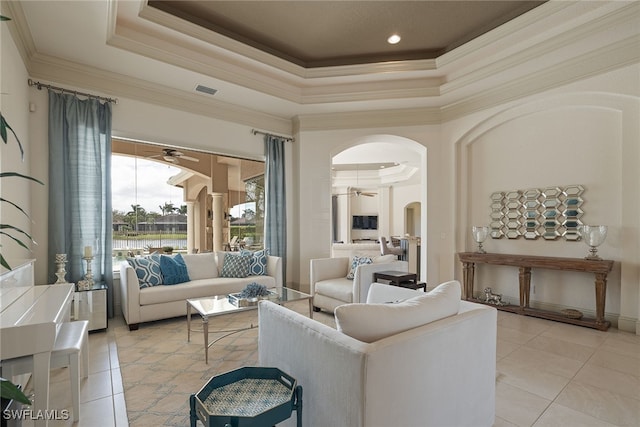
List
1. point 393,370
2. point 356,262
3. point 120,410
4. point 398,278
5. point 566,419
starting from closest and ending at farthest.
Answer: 1. point 393,370
2. point 566,419
3. point 120,410
4. point 398,278
5. point 356,262

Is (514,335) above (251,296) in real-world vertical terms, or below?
below

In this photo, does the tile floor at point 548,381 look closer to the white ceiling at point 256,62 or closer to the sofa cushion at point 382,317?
the sofa cushion at point 382,317

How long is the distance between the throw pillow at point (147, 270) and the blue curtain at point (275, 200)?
186cm

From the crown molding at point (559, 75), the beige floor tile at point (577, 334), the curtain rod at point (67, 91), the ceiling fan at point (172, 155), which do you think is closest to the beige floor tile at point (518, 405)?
the beige floor tile at point (577, 334)

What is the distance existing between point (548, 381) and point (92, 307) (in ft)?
14.5

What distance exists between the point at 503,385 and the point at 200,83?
4803mm

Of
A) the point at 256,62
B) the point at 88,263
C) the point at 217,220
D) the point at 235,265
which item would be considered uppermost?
the point at 256,62

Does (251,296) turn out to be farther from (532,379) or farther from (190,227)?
(532,379)

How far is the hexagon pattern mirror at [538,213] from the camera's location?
408 centimetres

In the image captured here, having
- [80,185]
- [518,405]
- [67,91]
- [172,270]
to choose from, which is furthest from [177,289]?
[518,405]

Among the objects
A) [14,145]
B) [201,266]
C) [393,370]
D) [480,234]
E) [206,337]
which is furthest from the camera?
[480,234]

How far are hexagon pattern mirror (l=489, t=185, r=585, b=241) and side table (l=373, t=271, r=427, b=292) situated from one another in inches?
64.1

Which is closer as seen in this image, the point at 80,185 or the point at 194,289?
the point at 80,185

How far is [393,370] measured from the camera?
1379mm
